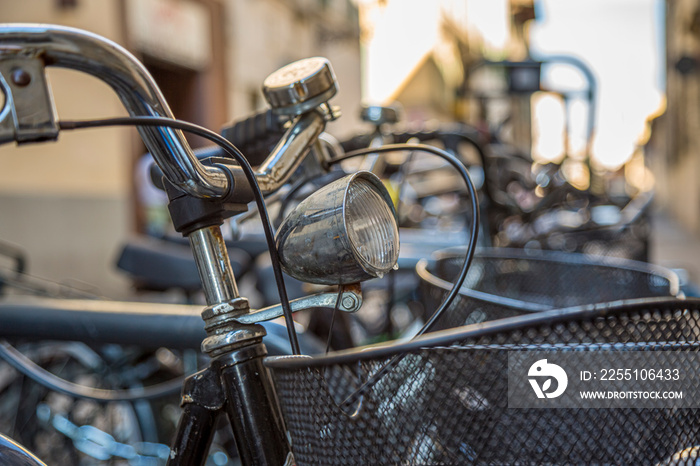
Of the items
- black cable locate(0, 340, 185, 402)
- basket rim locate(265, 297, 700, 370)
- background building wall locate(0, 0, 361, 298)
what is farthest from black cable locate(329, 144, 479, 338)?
background building wall locate(0, 0, 361, 298)

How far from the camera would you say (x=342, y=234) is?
521mm

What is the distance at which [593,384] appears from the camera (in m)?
0.47

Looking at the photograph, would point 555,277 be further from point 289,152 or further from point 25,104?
point 25,104

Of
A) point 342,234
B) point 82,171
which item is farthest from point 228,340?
point 82,171

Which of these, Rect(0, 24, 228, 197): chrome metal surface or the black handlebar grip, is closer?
Rect(0, 24, 228, 197): chrome metal surface

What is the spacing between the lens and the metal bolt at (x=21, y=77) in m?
0.50

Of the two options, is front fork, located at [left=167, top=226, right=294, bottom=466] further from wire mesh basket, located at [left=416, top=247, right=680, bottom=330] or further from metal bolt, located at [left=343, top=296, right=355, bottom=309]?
wire mesh basket, located at [left=416, top=247, right=680, bottom=330]

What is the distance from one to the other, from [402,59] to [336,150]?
14.7 m

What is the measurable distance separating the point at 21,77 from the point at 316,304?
283mm

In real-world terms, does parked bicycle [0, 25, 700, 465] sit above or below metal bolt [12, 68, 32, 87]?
below

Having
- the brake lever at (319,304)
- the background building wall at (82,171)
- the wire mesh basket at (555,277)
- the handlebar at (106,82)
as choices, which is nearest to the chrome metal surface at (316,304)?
the brake lever at (319,304)

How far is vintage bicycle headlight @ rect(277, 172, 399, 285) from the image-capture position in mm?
527

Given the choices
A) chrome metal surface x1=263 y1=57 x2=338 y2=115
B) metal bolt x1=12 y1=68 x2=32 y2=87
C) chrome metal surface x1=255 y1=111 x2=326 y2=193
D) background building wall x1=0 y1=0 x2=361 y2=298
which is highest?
metal bolt x1=12 y1=68 x2=32 y2=87

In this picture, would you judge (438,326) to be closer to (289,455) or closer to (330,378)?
(289,455)
